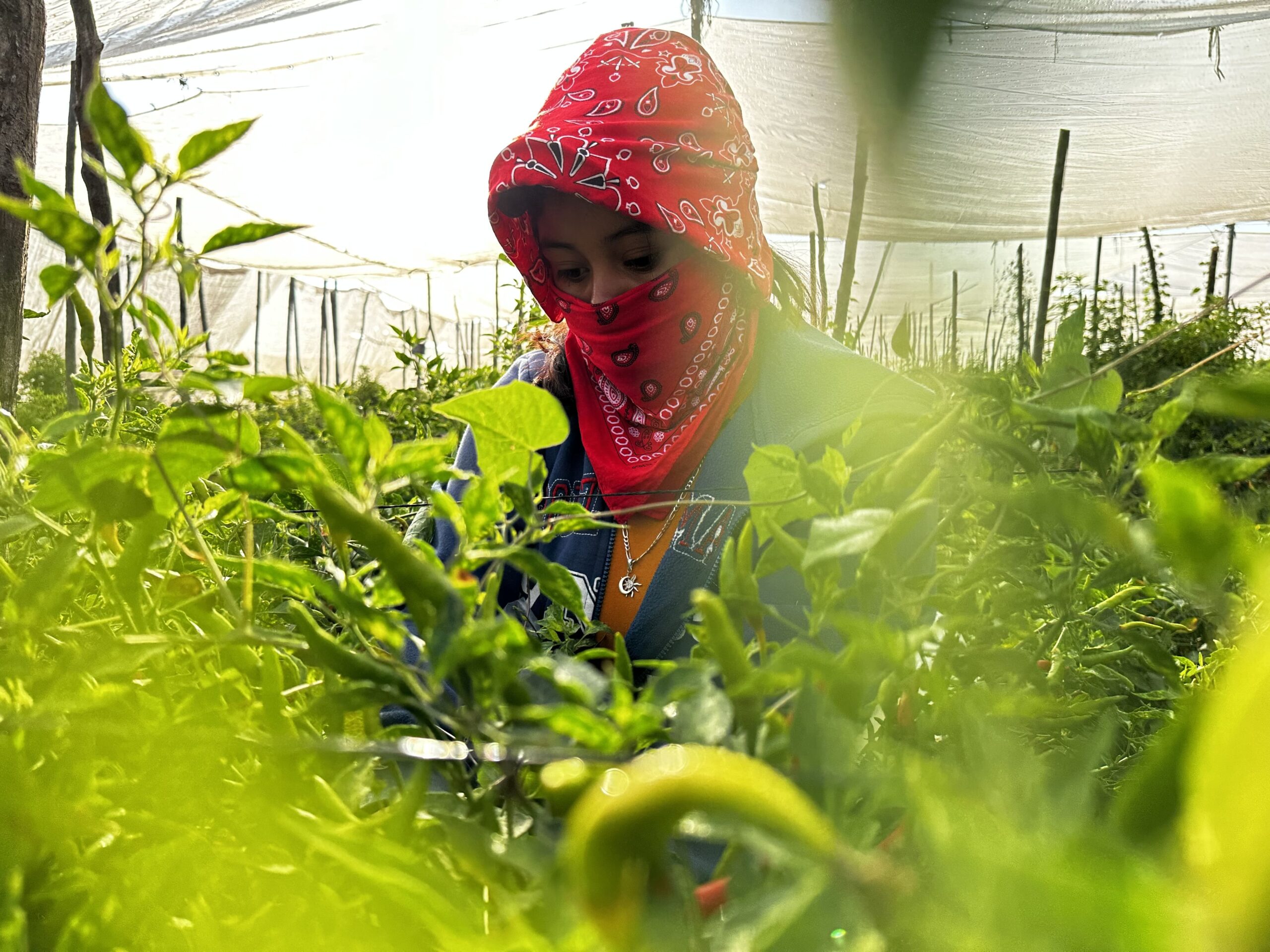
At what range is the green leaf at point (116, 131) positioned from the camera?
0.71 feet

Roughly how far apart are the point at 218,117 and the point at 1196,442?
7.09 m

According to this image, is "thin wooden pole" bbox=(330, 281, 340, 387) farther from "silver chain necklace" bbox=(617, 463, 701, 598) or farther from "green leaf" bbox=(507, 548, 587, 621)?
"green leaf" bbox=(507, 548, 587, 621)

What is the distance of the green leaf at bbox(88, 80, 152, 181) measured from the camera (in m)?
0.22

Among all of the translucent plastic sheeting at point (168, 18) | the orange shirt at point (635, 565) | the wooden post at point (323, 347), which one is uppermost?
the translucent plastic sheeting at point (168, 18)

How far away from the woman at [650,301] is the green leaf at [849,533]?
0.81 m

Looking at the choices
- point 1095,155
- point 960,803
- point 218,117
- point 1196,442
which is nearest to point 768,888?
point 960,803

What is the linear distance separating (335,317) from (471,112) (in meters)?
5.54

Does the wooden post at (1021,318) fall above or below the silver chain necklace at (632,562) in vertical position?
above

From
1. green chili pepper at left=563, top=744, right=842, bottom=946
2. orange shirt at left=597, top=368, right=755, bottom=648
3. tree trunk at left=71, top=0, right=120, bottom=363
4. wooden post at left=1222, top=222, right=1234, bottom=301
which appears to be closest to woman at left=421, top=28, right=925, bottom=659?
orange shirt at left=597, top=368, right=755, bottom=648

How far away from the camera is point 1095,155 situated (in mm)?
5441

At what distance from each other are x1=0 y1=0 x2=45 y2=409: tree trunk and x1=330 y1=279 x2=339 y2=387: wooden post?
10.1m

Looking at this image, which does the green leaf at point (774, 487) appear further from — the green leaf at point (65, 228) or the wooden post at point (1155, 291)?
the wooden post at point (1155, 291)

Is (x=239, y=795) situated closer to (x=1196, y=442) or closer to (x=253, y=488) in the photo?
(x=253, y=488)

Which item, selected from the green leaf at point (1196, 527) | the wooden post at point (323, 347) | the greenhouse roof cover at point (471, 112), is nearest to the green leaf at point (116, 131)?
the green leaf at point (1196, 527)
